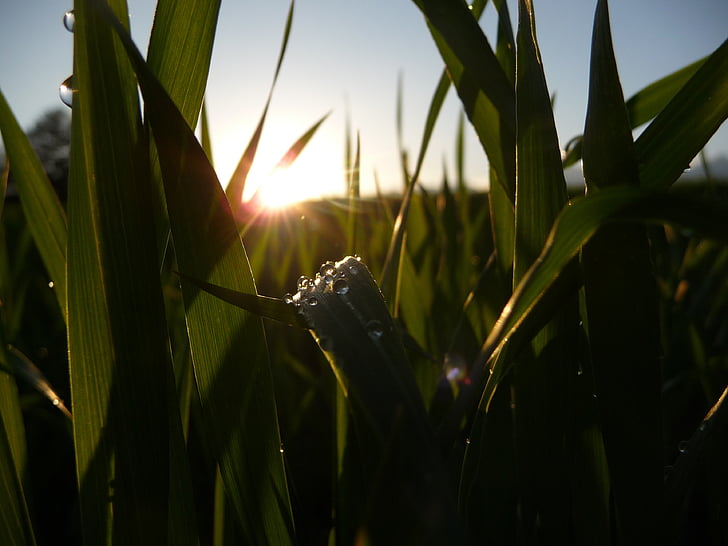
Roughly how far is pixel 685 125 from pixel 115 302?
0.32 meters

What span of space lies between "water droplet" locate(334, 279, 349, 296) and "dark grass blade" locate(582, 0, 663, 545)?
0.13 m

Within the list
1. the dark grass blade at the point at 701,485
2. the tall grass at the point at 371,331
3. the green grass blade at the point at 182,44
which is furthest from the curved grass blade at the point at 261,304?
the dark grass blade at the point at 701,485

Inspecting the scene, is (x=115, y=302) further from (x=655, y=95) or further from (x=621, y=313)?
(x=655, y=95)

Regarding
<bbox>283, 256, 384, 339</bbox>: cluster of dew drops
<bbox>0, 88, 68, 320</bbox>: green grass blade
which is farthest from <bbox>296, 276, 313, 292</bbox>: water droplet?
<bbox>0, 88, 68, 320</bbox>: green grass blade

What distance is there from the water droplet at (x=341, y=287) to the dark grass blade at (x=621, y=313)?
125 millimetres

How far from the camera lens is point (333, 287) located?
259 mm

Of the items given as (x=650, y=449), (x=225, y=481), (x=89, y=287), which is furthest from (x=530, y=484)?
(x=89, y=287)

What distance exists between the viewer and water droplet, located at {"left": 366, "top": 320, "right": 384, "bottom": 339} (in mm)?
241

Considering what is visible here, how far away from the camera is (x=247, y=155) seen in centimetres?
41

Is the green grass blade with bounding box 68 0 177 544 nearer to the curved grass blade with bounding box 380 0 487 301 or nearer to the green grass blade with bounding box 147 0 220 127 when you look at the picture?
the green grass blade with bounding box 147 0 220 127

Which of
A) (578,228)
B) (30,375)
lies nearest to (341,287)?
(578,228)

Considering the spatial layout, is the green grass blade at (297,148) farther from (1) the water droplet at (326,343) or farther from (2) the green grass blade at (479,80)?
(1) the water droplet at (326,343)

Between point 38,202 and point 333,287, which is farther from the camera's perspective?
point 38,202

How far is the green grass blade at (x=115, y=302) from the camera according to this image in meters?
0.26
